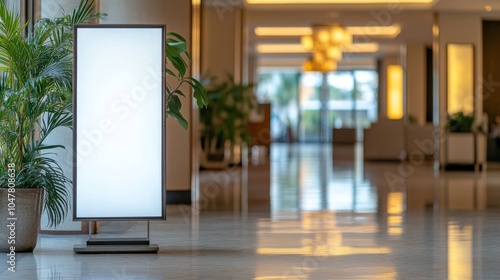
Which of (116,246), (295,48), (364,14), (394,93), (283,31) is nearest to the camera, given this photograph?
(116,246)

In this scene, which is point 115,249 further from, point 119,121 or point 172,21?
point 172,21

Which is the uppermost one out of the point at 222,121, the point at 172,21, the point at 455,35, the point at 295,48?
the point at 295,48

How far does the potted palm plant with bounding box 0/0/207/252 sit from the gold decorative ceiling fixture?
50.2 feet

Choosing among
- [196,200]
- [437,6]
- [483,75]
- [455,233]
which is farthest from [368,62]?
[455,233]

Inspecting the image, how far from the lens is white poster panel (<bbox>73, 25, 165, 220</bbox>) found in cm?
655

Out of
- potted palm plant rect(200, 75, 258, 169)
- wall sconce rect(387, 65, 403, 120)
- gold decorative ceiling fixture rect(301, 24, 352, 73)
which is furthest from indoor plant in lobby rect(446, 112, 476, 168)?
wall sconce rect(387, 65, 403, 120)

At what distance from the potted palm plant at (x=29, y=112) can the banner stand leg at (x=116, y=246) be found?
28 centimetres

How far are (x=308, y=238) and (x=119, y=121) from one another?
185cm

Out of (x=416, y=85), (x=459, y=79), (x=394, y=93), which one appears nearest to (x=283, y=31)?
(x=416, y=85)

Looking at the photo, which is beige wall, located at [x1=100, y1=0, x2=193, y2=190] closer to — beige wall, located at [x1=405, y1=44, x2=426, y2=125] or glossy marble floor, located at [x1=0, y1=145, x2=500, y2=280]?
glossy marble floor, located at [x1=0, y1=145, x2=500, y2=280]

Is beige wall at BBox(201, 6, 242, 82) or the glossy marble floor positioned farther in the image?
beige wall at BBox(201, 6, 242, 82)

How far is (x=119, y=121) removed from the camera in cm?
661

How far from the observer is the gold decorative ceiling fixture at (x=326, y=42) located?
861 inches

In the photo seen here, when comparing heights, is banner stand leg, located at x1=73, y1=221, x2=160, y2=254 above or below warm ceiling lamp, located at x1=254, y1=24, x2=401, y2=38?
below
